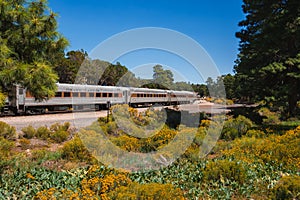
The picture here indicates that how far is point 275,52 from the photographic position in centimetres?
1198

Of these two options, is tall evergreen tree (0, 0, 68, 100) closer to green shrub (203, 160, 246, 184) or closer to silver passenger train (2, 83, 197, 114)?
green shrub (203, 160, 246, 184)

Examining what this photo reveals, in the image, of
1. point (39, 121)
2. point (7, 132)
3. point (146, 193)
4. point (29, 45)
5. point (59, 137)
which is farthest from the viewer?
point (39, 121)

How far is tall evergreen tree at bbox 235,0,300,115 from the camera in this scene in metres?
10.8

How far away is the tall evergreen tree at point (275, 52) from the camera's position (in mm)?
10836

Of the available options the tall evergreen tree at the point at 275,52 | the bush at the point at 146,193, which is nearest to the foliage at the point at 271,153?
the bush at the point at 146,193

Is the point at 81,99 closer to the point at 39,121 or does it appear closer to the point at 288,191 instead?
the point at 39,121

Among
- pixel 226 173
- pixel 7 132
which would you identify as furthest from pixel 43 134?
pixel 226 173

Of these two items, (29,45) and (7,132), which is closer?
(29,45)

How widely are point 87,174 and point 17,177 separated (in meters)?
1.14

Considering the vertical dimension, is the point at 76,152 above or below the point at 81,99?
below

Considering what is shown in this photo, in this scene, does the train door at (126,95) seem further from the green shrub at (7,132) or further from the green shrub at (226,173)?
the green shrub at (226,173)

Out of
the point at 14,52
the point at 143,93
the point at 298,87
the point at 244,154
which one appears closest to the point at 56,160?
the point at 14,52

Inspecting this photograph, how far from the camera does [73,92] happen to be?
19.8 m

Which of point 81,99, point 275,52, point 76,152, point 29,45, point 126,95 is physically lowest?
point 76,152
